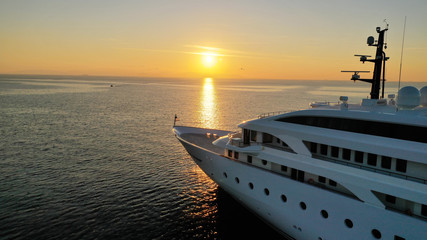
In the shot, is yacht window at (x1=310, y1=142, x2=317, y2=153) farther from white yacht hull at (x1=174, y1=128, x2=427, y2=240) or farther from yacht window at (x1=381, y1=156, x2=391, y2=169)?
yacht window at (x1=381, y1=156, x2=391, y2=169)

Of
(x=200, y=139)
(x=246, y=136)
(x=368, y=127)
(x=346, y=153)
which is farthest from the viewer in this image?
(x=200, y=139)

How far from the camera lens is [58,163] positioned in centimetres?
3077

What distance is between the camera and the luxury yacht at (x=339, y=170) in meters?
12.4

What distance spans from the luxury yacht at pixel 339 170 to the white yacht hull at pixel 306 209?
0.04 metres

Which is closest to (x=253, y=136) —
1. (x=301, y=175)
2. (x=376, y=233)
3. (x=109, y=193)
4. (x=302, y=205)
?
(x=301, y=175)

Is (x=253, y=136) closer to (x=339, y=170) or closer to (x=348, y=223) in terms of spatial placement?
(x=339, y=170)

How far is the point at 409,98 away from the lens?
16156 mm

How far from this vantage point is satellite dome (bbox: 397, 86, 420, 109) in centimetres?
1611

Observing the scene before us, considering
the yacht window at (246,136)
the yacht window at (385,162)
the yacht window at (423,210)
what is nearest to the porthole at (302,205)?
the yacht window at (385,162)

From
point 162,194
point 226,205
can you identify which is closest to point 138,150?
point 162,194

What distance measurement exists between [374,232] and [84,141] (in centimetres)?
3960

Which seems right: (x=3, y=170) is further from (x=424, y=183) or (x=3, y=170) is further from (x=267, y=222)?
(x=424, y=183)

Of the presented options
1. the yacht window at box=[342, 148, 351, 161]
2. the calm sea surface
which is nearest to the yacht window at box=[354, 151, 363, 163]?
the yacht window at box=[342, 148, 351, 161]

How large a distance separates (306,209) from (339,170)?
299cm
